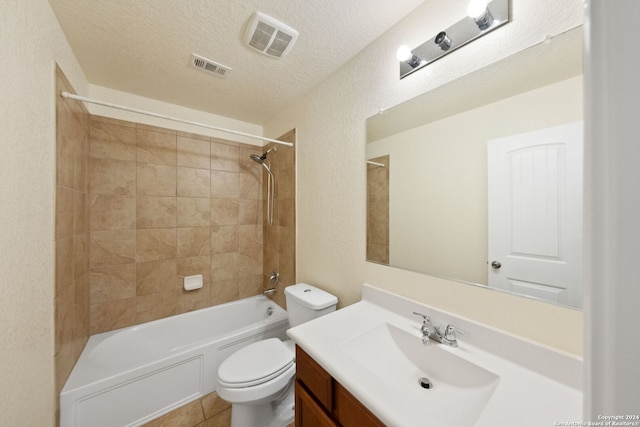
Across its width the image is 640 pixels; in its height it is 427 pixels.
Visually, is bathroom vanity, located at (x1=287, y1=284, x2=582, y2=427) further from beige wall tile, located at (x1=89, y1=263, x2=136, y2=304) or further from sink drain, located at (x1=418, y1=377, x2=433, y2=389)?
beige wall tile, located at (x1=89, y1=263, x2=136, y2=304)

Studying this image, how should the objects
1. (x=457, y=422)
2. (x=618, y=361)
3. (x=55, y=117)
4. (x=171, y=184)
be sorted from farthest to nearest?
(x=171, y=184), (x=55, y=117), (x=457, y=422), (x=618, y=361)

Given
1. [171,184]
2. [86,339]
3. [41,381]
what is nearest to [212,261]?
[171,184]

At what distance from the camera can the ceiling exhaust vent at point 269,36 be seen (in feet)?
3.71

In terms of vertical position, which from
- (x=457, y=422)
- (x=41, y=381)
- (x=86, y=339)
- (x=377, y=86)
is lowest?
(x=86, y=339)

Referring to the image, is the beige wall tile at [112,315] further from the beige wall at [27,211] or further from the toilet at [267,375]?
the toilet at [267,375]

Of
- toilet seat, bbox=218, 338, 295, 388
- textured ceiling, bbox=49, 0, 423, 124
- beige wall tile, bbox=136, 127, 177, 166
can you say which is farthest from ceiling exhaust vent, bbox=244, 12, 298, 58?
toilet seat, bbox=218, 338, 295, 388

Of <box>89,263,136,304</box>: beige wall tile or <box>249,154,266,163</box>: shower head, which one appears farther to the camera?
<box>249,154,266,163</box>: shower head

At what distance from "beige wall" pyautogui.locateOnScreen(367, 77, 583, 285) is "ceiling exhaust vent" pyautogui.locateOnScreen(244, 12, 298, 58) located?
2.57 ft

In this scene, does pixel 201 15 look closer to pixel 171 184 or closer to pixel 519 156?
pixel 171 184

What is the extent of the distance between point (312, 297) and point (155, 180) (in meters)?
1.69

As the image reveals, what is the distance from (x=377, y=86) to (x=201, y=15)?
3.16ft

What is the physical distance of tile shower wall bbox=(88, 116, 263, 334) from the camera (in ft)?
5.76

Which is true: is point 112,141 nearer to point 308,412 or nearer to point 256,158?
point 256,158

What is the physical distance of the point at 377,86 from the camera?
124 centimetres
